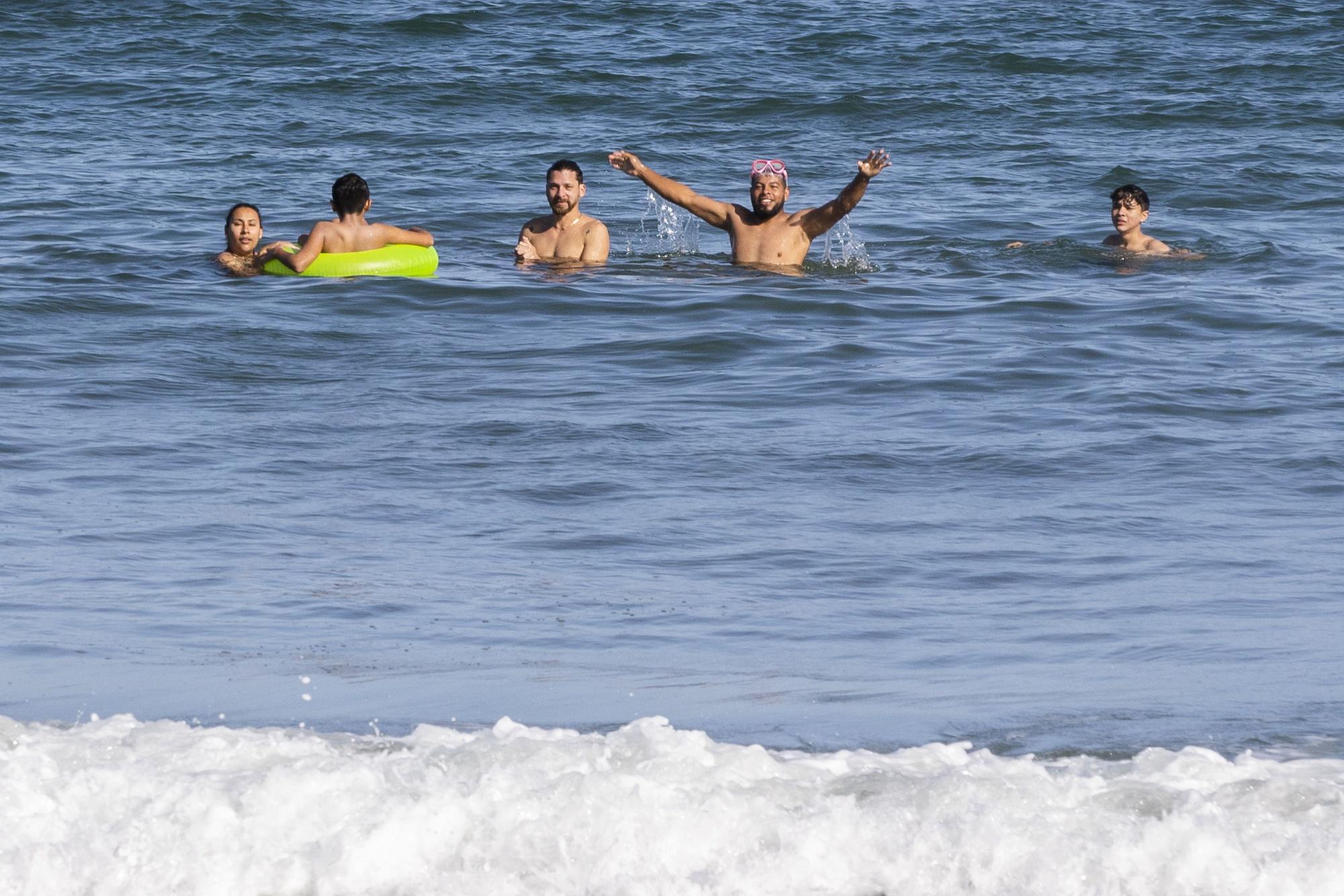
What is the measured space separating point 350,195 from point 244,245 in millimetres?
962

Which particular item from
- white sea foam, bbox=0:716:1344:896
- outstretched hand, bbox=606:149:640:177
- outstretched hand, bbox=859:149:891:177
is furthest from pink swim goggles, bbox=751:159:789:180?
white sea foam, bbox=0:716:1344:896

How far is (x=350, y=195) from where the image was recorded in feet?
39.5

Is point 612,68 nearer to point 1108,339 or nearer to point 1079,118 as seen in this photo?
point 1079,118

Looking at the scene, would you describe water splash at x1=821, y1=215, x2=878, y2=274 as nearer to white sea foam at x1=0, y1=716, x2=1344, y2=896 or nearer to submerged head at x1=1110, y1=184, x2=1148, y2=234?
submerged head at x1=1110, y1=184, x2=1148, y2=234

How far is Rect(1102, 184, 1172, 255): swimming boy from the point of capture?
13.3 metres

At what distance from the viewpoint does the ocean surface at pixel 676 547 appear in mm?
3748

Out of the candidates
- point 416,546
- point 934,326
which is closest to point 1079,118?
point 934,326

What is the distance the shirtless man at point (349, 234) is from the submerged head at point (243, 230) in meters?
0.37

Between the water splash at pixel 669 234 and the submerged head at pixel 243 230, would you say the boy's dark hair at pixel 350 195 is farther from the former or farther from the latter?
the water splash at pixel 669 234

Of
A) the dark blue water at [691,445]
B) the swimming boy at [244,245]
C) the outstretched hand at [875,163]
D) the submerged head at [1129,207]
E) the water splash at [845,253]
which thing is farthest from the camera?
the submerged head at [1129,207]

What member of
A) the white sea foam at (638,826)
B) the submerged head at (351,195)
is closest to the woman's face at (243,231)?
the submerged head at (351,195)

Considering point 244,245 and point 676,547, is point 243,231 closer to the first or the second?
point 244,245

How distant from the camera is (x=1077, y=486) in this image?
7285mm

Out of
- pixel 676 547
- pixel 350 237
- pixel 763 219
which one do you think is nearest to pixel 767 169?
pixel 763 219
